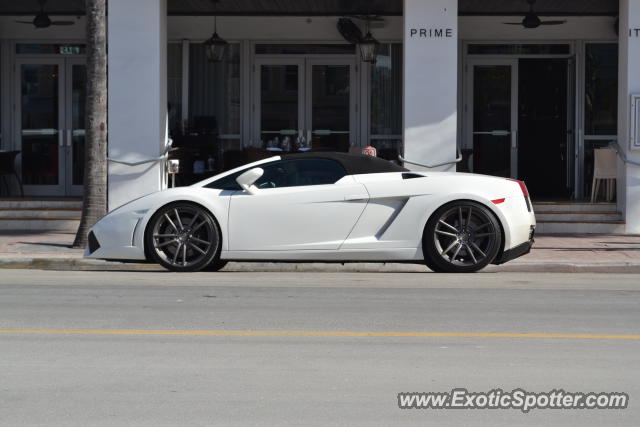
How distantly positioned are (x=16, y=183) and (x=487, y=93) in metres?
9.45

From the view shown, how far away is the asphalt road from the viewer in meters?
5.77

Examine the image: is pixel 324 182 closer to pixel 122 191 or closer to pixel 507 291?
pixel 507 291

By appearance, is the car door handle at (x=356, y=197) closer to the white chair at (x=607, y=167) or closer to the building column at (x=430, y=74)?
the building column at (x=430, y=74)

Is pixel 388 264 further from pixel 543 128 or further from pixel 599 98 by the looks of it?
pixel 599 98

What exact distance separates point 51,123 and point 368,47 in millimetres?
6532

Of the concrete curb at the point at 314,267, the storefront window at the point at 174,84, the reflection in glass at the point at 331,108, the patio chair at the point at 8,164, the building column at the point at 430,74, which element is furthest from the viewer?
the reflection in glass at the point at 331,108

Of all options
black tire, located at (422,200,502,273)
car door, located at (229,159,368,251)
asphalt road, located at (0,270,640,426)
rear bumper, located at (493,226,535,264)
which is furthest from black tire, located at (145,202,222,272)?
rear bumper, located at (493,226,535,264)

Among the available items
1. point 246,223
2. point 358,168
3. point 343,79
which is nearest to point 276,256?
point 246,223

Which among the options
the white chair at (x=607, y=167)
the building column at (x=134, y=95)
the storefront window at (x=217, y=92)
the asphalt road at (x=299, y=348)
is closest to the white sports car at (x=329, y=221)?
the asphalt road at (x=299, y=348)

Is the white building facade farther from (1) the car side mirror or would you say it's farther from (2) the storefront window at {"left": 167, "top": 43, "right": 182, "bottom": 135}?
(1) the car side mirror

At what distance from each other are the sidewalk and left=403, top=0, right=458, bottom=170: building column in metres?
2.82

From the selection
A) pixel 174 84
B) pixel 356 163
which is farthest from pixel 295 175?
pixel 174 84

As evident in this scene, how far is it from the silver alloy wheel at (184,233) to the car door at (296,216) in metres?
0.29

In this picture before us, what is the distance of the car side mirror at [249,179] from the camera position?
1157 cm
